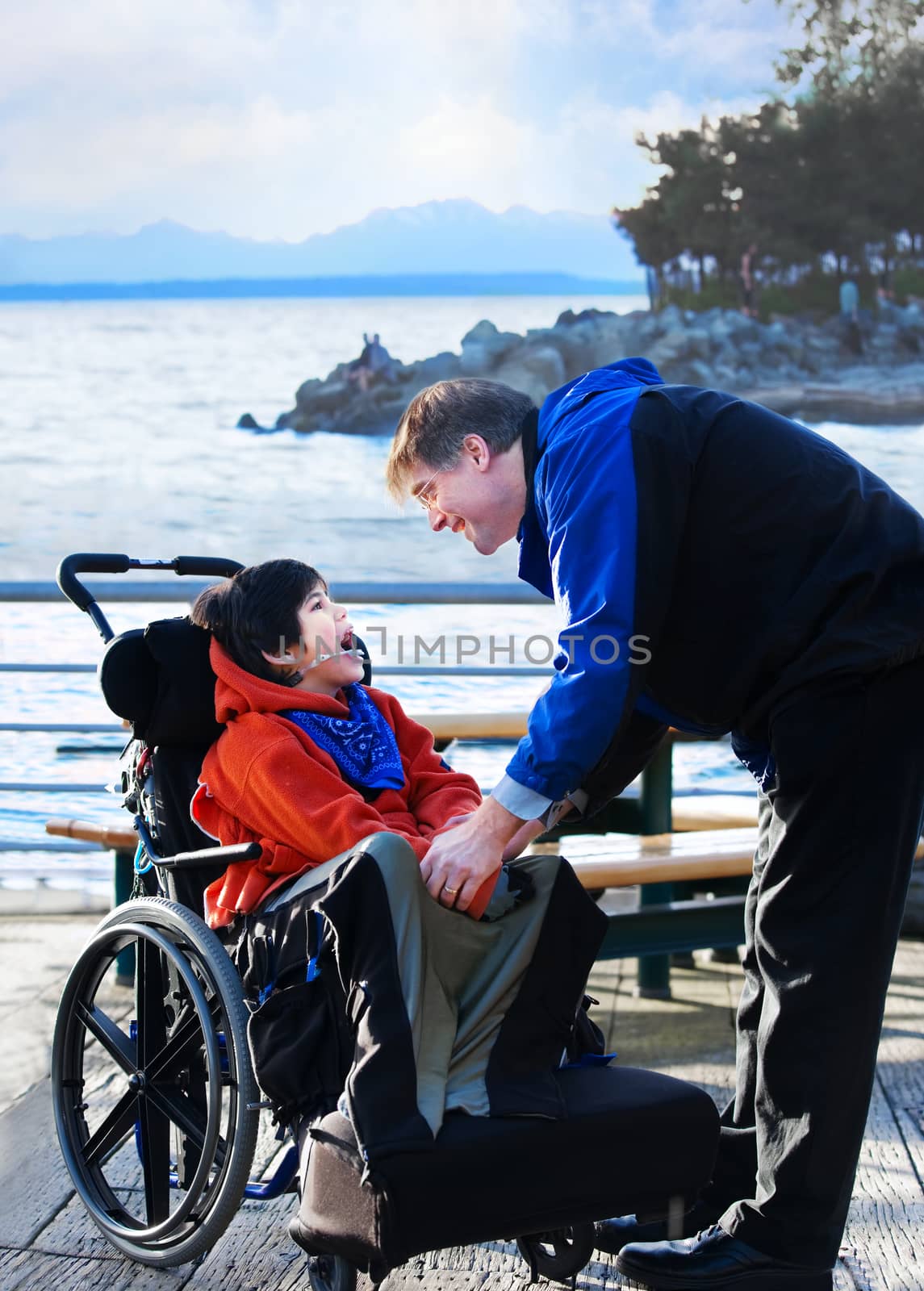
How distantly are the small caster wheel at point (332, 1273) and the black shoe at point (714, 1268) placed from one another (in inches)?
16.3

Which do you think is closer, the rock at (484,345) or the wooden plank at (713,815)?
the wooden plank at (713,815)

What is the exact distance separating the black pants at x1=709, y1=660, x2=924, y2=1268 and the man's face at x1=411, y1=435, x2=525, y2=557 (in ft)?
1.44

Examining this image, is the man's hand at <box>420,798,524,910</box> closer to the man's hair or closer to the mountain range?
the man's hair

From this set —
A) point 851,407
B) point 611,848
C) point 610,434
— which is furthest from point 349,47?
point 610,434

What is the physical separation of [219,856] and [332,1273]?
53 centimetres

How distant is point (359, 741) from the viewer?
77.5 inches

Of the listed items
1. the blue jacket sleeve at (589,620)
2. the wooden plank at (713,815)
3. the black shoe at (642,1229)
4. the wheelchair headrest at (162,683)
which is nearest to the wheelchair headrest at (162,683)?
the wheelchair headrest at (162,683)

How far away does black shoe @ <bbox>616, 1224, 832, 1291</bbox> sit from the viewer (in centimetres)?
168

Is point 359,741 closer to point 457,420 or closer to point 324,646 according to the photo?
point 324,646

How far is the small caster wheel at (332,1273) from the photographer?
1576 millimetres

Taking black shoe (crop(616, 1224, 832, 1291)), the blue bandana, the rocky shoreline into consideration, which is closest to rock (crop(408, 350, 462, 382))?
the rocky shoreline

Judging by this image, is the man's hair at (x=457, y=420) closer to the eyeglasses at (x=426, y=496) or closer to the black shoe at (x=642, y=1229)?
the eyeglasses at (x=426, y=496)

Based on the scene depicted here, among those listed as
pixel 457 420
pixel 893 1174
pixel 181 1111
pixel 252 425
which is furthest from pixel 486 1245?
pixel 252 425

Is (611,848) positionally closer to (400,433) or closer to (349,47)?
(400,433)
